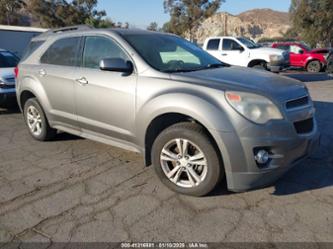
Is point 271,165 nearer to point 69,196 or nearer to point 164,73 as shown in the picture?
point 164,73

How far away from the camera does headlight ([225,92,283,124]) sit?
330 centimetres

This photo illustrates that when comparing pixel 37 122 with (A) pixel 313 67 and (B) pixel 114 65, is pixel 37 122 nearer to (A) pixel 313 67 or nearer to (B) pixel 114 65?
(B) pixel 114 65

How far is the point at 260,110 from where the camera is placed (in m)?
3.32

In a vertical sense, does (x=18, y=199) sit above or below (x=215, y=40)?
below

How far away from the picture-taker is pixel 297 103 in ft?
11.9

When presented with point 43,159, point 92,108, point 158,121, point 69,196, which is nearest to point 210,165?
point 158,121

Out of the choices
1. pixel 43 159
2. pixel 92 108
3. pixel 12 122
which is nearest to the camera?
pixel 92 108

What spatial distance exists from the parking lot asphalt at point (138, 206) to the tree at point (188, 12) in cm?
2794

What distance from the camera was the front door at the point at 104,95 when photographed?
412cm

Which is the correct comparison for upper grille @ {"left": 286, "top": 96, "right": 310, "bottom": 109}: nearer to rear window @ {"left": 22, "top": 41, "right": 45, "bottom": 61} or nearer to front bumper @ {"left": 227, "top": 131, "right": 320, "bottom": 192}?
front bumper @ {"left": 227, "top": 131, "right": 320, "bottom": 192}

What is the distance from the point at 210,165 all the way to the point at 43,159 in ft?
8.54

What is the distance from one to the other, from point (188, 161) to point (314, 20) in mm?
30327

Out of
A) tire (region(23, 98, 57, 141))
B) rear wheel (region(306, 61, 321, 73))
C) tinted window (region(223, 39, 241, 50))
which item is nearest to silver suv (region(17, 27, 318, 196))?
tire (region(23, 98, 57, 141))

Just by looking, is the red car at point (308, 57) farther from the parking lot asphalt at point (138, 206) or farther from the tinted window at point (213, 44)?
the parking lot asphalt at point (138, 206)
